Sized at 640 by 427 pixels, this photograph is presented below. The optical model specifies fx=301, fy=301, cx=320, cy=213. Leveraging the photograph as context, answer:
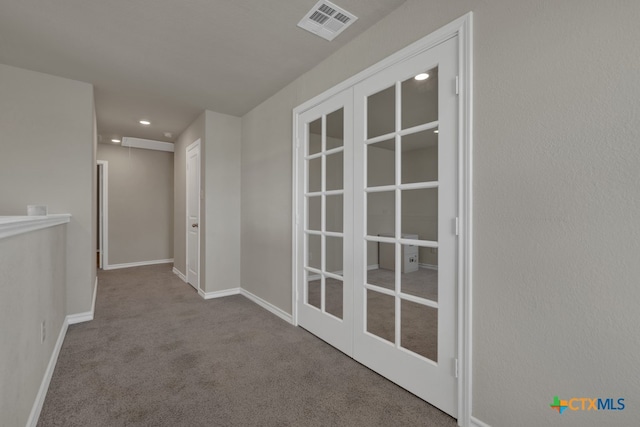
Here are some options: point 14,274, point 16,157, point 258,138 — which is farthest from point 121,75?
point 14,274

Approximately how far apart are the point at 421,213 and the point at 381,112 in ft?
2.57

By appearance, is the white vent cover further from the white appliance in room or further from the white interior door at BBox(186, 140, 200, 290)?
the white interior door at BBox(186, 140, 200, 290)

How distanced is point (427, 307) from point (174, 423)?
1561 millimetres

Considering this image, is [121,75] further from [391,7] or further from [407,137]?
[407,137]

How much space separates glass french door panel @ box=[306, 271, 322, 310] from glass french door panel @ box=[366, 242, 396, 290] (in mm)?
642

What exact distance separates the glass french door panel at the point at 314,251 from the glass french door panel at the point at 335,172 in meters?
0.49

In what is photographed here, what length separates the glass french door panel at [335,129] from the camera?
2.49m

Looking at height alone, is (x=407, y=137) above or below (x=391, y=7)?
below

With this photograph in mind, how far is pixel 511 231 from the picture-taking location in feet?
4.67

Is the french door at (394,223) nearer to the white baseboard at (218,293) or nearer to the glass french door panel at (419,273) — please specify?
the glass french door panel at (419,273)

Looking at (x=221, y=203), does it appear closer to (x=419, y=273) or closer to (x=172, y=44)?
(x=172, y=44)

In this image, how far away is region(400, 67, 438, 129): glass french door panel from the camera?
178 centimetres

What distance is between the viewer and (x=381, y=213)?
2127mm

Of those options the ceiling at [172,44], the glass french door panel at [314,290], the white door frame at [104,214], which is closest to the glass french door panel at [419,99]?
the ceiling at [172,44]
